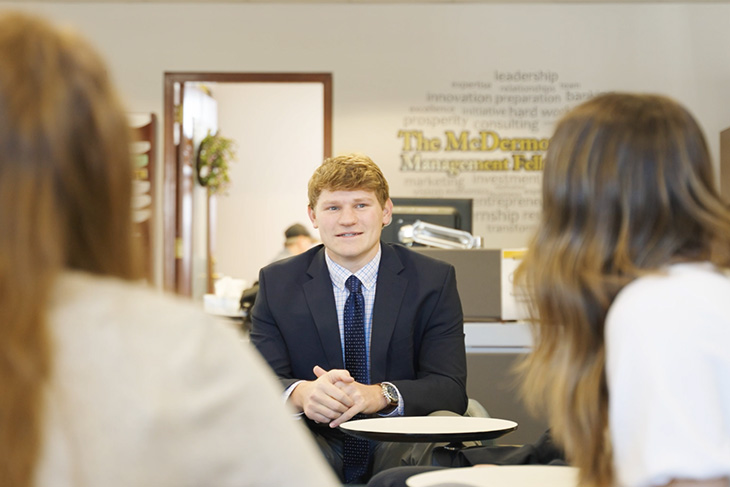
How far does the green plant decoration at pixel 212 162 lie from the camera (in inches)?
269

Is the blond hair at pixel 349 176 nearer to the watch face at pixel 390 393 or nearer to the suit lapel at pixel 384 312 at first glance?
the suit lapel at pixel 384 312

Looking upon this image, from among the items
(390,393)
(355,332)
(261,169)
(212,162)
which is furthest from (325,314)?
(261,169)

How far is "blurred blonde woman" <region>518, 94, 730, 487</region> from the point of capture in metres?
1.04

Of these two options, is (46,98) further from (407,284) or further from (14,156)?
(407,284)

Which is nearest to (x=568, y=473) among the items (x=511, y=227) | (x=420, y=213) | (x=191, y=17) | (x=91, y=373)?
(x=91, y=373)

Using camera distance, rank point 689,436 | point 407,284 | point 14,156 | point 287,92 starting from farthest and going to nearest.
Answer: point 287,92 < point 407,284 < point 689,436 < point 14,156

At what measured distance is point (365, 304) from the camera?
271 centimetres

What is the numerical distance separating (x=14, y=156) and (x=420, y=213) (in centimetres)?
331

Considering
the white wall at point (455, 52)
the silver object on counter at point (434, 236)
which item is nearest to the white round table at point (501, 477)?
the silver object on counter at point (434, 236)

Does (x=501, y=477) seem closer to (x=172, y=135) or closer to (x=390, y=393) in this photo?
(x=390, y=393)

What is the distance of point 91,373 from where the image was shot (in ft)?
2.52

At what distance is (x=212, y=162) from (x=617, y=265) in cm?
605

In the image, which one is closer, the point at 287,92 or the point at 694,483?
the point at 694,483

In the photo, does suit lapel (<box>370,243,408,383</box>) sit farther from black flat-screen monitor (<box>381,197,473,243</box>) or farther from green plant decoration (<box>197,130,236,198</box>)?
green plant decoration (<box>197,130,236,198</box>)
